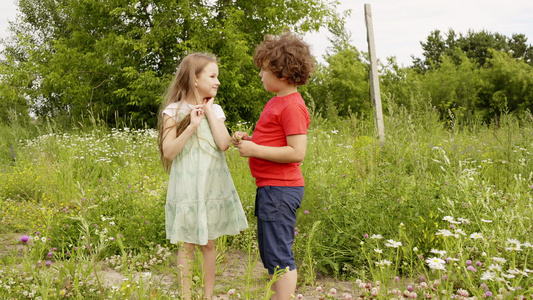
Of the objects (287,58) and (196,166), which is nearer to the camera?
(287,58)

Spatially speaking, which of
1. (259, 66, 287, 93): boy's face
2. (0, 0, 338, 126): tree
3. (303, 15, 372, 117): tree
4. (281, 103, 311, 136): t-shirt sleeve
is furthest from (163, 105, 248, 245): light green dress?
(303, 15, 372, 117): tree

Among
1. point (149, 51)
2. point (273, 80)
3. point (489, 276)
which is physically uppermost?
point (149, 51)

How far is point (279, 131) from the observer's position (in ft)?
8.08

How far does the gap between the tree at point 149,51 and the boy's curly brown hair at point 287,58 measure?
363 inches

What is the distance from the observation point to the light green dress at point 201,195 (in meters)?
2.63

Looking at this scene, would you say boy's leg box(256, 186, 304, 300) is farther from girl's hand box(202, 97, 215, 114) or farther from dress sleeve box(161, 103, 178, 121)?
dress sleeve box(161, 103, 178, 121)

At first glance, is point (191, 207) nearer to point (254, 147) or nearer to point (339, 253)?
point (254, 147)

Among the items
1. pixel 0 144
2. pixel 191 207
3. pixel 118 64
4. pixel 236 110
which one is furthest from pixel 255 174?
pixel 118 64

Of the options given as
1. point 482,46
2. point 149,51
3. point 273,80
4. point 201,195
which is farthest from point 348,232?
point 482,46

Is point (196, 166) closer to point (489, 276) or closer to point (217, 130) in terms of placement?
point (217, 130)

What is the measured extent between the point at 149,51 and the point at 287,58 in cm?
1195

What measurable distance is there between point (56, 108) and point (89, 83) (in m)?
10.6

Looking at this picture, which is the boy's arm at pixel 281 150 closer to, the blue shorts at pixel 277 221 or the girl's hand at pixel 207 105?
the blue shorts at pixel 277 221

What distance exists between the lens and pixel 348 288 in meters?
3.18
